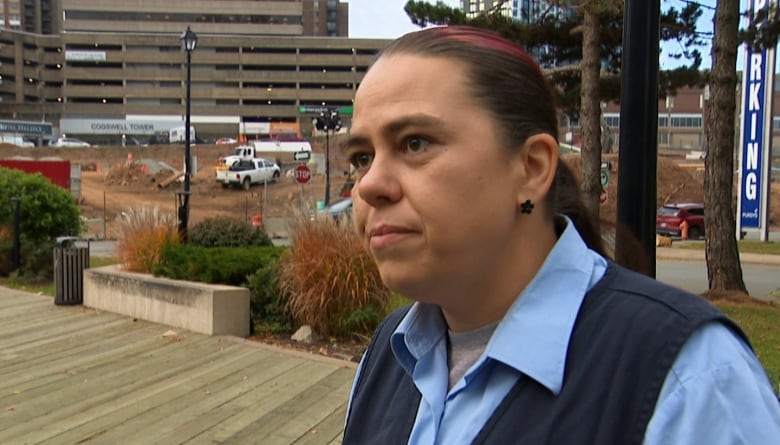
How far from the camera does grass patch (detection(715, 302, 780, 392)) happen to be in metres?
6.33

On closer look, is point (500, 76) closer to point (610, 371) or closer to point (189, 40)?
point (610, 371)

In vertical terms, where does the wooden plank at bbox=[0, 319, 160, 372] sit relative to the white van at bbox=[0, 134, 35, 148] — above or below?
below

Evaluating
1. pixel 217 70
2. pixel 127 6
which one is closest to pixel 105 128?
pixel 217 70

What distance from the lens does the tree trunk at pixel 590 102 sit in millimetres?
13625

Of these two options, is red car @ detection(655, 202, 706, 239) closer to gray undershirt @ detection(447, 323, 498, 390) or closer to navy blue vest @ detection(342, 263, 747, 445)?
gray undershirt @ detection(447, 323, 498, 390)

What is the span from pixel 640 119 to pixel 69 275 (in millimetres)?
9070

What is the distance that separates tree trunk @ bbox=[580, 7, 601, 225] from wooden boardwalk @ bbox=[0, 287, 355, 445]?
8.08 metres

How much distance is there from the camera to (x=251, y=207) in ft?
147

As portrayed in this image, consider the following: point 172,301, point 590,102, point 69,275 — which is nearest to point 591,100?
point 590,102

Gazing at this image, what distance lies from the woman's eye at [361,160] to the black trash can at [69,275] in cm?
977

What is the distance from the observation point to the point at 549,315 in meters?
1.15

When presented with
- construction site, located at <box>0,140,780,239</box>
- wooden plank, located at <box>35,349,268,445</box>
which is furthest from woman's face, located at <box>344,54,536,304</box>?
construction site, located at <box>0,140,780,239</box>

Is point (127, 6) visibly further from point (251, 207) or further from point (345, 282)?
point (345, 282)

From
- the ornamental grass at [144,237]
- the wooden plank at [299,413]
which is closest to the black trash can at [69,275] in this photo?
the ornamental grass at [144,237]
